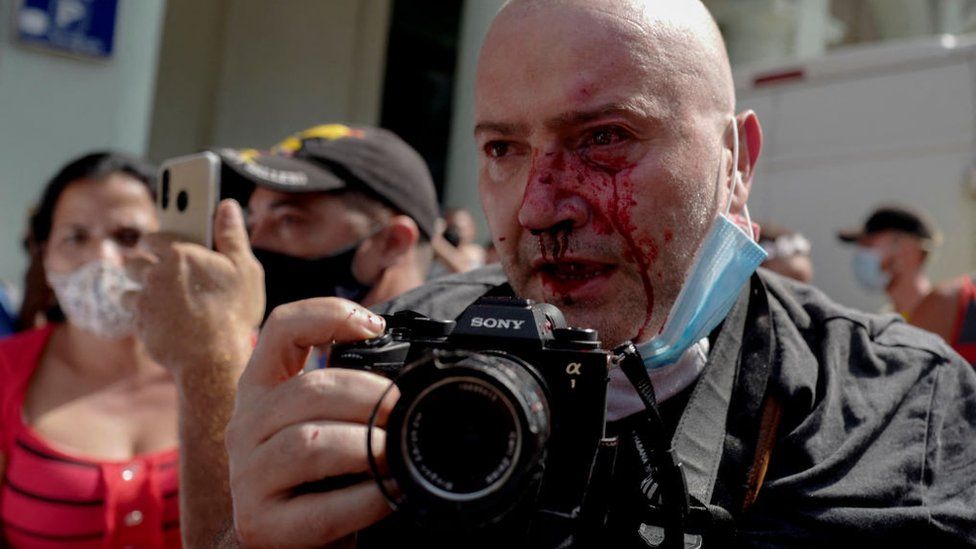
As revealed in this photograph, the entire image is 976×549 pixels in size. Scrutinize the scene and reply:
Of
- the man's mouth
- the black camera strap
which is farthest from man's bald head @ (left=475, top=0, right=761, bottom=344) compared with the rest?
the black camera strap

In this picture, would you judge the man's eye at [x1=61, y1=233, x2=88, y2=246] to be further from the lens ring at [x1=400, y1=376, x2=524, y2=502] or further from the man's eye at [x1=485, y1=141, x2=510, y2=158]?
the lens ring at [x1=400, y1=376, x2=524, y2=502]

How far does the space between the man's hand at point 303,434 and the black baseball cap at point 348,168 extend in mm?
1353

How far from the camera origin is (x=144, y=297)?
6.78 feet

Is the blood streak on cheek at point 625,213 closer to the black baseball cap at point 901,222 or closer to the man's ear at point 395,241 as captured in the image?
the man's ear at point 395,241

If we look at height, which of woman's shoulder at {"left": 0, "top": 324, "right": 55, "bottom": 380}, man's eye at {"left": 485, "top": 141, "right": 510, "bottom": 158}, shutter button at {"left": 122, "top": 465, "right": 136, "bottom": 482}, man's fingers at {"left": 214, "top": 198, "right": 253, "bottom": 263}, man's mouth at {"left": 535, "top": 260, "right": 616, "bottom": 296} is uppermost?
man's eye at {"left": 485, "top": 141, "right": 510, "bottom": 158}

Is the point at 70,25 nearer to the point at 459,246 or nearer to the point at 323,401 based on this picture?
the point at 459,246

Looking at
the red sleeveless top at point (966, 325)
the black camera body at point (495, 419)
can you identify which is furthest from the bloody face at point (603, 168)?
the red sleeveless top at point (966, 325)

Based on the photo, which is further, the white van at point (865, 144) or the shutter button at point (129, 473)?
the white van at point (865, 144)

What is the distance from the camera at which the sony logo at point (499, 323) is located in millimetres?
1294

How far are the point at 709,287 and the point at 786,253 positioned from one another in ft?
12.0

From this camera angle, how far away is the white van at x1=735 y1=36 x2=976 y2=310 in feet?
17.4

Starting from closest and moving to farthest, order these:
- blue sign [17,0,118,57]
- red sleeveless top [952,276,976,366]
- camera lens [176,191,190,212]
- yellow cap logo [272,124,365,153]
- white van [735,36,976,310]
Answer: camera lens [176,191,190,212] < yellow cap logo [272,124,365,153] < red sleeveless top [952,276,976,366] < blue sign [17,0,118,57] < white van [735,36,976,310]

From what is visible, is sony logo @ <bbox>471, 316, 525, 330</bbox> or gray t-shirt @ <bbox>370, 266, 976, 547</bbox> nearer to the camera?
sony logo @ <bbox>471, 316, 525, 330</bbox>

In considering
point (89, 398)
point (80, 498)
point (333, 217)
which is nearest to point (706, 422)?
point (333, 217)
